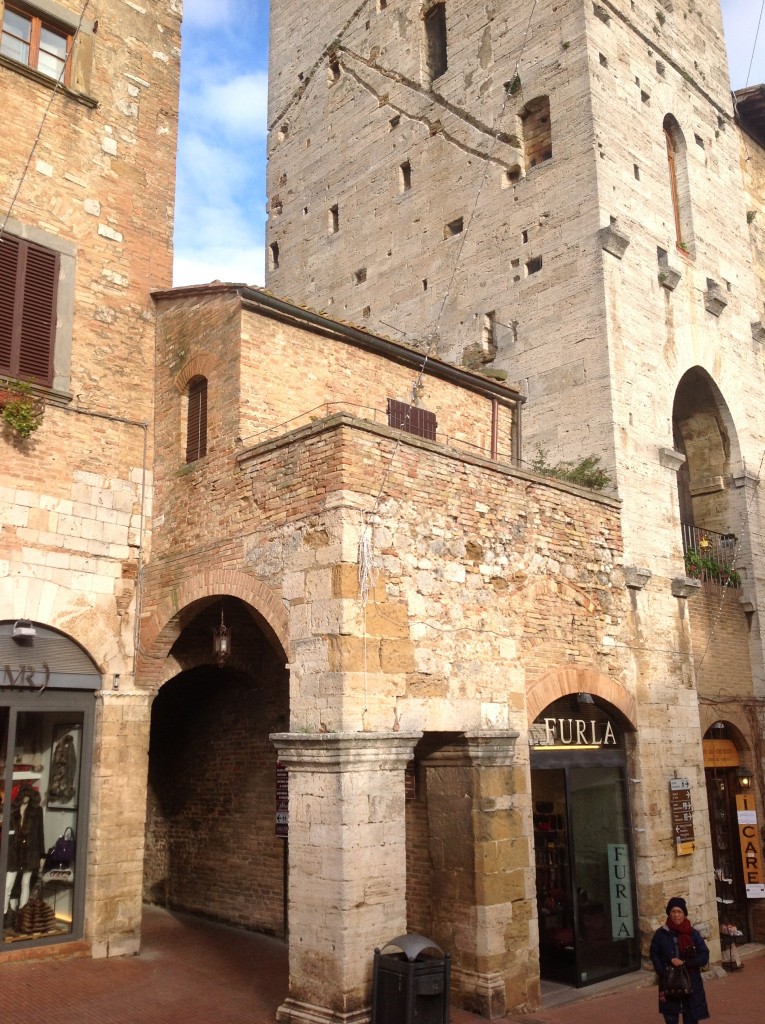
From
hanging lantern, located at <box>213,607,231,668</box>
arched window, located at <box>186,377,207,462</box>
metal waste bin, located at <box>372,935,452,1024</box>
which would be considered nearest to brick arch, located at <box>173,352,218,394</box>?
arched window, located at <box>186,377,207,462</box>

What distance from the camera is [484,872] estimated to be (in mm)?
8945

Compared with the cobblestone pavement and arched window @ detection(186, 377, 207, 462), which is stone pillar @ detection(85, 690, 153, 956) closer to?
the cobblestone pavement

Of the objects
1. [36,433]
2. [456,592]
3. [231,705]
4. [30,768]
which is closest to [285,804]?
[231,705]

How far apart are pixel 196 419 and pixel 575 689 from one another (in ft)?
18.0

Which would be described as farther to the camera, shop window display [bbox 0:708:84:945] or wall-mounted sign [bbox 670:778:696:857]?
wall-mounted sign [bbox 670:778:696:857]

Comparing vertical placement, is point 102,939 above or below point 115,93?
below

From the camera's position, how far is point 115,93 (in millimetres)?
12383

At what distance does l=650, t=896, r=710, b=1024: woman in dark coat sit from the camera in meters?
7.18

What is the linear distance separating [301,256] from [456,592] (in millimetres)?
12164

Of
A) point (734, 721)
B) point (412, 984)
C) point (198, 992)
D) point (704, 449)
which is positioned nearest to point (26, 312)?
point (198, 992)

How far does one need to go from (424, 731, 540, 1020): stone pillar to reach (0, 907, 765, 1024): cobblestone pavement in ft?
1.08

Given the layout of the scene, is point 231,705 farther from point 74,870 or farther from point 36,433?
point 36,433

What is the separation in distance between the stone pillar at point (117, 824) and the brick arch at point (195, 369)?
148 inches

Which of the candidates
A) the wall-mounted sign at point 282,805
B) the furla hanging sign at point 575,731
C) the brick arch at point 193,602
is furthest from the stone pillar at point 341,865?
the wall-mounted sign at point 282,805
